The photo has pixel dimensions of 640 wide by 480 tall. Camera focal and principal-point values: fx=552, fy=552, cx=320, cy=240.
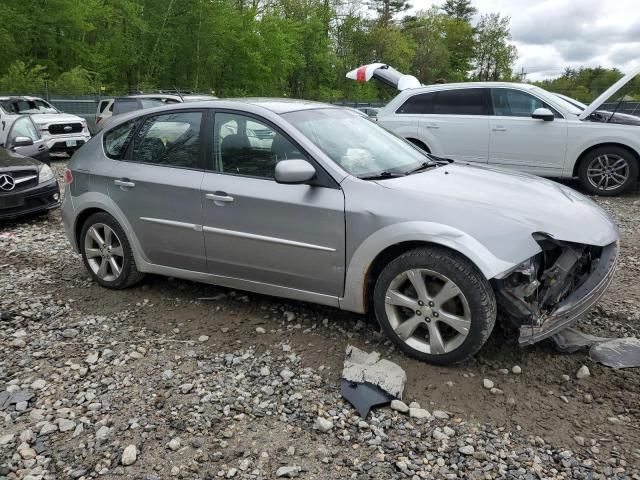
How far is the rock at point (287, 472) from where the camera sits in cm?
255

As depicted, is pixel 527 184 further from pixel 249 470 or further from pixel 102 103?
pixel 102 103

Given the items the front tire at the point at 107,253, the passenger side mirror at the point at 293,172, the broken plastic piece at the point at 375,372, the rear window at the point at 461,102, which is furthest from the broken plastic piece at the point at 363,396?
the rear window at the point at 461,102

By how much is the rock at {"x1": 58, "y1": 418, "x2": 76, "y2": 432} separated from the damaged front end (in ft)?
8.08

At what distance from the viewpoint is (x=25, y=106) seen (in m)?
15.4

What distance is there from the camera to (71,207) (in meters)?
4.84

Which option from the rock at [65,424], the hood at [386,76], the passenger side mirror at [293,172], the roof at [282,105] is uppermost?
the hood at [386,76]

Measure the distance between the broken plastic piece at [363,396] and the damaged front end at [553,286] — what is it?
842 mm

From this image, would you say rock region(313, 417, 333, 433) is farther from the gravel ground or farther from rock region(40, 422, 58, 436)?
rock region(40, 422, 58, 436)

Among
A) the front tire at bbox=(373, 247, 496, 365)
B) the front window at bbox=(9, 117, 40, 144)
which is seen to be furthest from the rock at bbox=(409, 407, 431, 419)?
the front window at bbox=(9, 117, 40, 144)

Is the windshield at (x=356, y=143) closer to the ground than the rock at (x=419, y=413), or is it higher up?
higher up

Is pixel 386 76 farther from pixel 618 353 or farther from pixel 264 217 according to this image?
pixel 618 353

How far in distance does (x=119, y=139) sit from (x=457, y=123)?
238 inches

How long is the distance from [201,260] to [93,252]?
1.27 m

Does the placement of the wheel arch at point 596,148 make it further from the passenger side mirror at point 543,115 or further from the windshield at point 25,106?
the windshield at point 25,106
